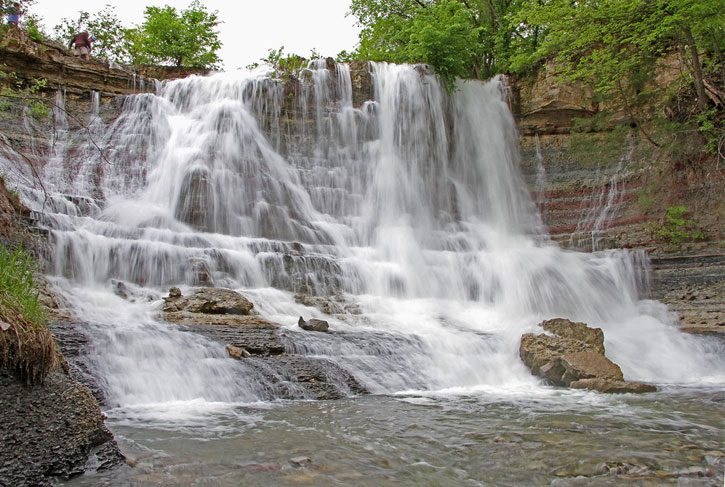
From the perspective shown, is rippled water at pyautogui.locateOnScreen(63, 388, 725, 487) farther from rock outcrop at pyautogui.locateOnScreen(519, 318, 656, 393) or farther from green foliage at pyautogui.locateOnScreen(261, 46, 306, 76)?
green foliage at pyautogui.locateOnScreen(261, 46, 306, 76)

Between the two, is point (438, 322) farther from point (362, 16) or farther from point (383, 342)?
A: point (362, 16)

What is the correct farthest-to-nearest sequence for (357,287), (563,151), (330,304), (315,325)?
(563,151), (357,287), (330,304), (315,325)

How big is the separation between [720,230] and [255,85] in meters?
13.8

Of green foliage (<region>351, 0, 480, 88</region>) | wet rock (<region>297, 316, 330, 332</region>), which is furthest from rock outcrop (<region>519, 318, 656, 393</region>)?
green foliage (<region>351, 0, 480, 88</region>)

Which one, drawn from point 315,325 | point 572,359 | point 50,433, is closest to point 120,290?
point 315,325

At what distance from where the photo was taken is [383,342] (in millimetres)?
8047

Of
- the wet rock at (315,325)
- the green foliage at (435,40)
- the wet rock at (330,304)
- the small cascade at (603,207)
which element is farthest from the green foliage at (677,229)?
the wet rock at (315,325)

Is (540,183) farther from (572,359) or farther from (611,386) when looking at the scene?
(611,386)

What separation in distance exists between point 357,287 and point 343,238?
8.71ft

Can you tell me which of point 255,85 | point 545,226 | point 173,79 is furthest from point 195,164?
point 545,226

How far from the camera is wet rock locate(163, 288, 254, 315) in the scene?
8.55m

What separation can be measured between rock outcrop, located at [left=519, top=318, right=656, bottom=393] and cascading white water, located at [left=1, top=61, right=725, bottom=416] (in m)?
0.38

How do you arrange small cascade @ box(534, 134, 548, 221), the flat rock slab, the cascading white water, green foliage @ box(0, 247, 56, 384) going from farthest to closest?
1. small cascade @ box(534, 134, 548, 221)
2. the cascading white water
3. the flat rock slab
4. green foliage @ box(0, 247, 56, 384)

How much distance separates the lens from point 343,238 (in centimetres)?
1425
